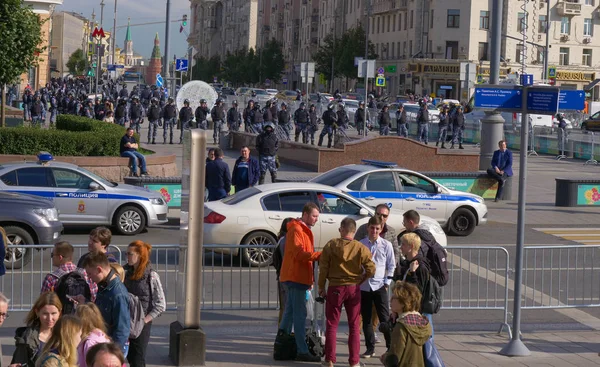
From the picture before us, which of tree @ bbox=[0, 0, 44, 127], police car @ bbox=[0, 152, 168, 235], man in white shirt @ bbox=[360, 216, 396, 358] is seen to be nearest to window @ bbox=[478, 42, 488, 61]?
tree @ bbox=[0, 0, 44, 127]

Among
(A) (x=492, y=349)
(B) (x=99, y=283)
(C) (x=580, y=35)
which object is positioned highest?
(C) (x=580, y=35)

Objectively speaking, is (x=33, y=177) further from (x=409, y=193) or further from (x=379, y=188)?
(x=409, y=193)

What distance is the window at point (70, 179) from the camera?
17766 mm

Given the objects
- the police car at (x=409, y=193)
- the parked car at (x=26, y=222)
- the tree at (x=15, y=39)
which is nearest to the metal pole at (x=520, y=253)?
the parked car at (x=26, y=222)

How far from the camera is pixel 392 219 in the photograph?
16219mm

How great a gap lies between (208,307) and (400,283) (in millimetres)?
5324

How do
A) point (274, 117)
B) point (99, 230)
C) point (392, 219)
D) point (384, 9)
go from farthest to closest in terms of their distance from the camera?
point (384, 9), point (274, 117), point (392, 219), point (99, 230)

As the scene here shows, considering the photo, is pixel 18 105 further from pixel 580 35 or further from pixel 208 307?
pixel 208 307

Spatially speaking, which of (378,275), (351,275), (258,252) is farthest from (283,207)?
(351,275)

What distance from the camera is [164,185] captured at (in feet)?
68.1

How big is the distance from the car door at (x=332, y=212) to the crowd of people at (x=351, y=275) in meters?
5.25

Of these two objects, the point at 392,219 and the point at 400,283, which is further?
the point at 392,219

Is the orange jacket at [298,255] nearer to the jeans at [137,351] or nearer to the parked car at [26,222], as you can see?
the jeans at [137,351]

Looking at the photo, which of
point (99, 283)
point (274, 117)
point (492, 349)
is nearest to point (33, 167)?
point (492, 349)
